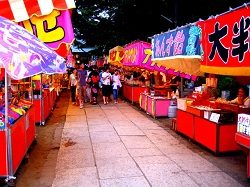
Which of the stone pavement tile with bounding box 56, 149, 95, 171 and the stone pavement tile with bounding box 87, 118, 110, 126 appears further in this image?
the stone pavement tile with bounding box 87, 118, 110, 126

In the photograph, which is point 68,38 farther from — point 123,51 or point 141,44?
point 123,51

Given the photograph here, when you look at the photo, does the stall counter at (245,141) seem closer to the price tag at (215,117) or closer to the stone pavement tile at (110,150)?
the price tag at (215,117)

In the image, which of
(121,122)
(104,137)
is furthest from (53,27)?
(121,122)

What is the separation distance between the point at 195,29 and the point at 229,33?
198 centimetres

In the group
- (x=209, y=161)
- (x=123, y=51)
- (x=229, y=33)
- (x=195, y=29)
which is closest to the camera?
(x=229, y=33)

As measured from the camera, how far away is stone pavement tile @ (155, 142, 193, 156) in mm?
9039

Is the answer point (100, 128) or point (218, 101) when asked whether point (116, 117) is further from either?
point (218, 101)

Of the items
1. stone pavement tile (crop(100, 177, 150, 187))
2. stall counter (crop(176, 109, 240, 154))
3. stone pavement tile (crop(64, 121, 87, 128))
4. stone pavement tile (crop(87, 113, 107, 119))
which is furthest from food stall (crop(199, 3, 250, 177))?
stone pavement tile (crop(87, 113, 107, 119))

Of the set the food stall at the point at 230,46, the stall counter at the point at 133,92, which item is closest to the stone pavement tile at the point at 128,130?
the food stall at the point at 230,46

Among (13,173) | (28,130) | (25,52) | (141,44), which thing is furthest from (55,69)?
(141,44)

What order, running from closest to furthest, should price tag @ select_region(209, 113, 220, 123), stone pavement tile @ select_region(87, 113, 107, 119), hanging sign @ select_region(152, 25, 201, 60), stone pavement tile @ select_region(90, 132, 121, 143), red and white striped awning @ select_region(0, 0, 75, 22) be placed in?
red and white striped awning @ select_region(0, 0, 75, 22)
price tag @ select_region(209, 113, 220, 123)
hanging sign @ select_region(152, 25, 201, 60)
stone pavement tile @ select_region(90, 132, 121, 143)
stone pavement tile @ select_region(87, 113, 107, 119)

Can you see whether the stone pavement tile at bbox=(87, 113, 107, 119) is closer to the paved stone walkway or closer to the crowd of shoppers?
the paved stone walkway

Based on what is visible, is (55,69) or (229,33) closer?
(55,69)

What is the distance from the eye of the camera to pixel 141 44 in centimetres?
1617
